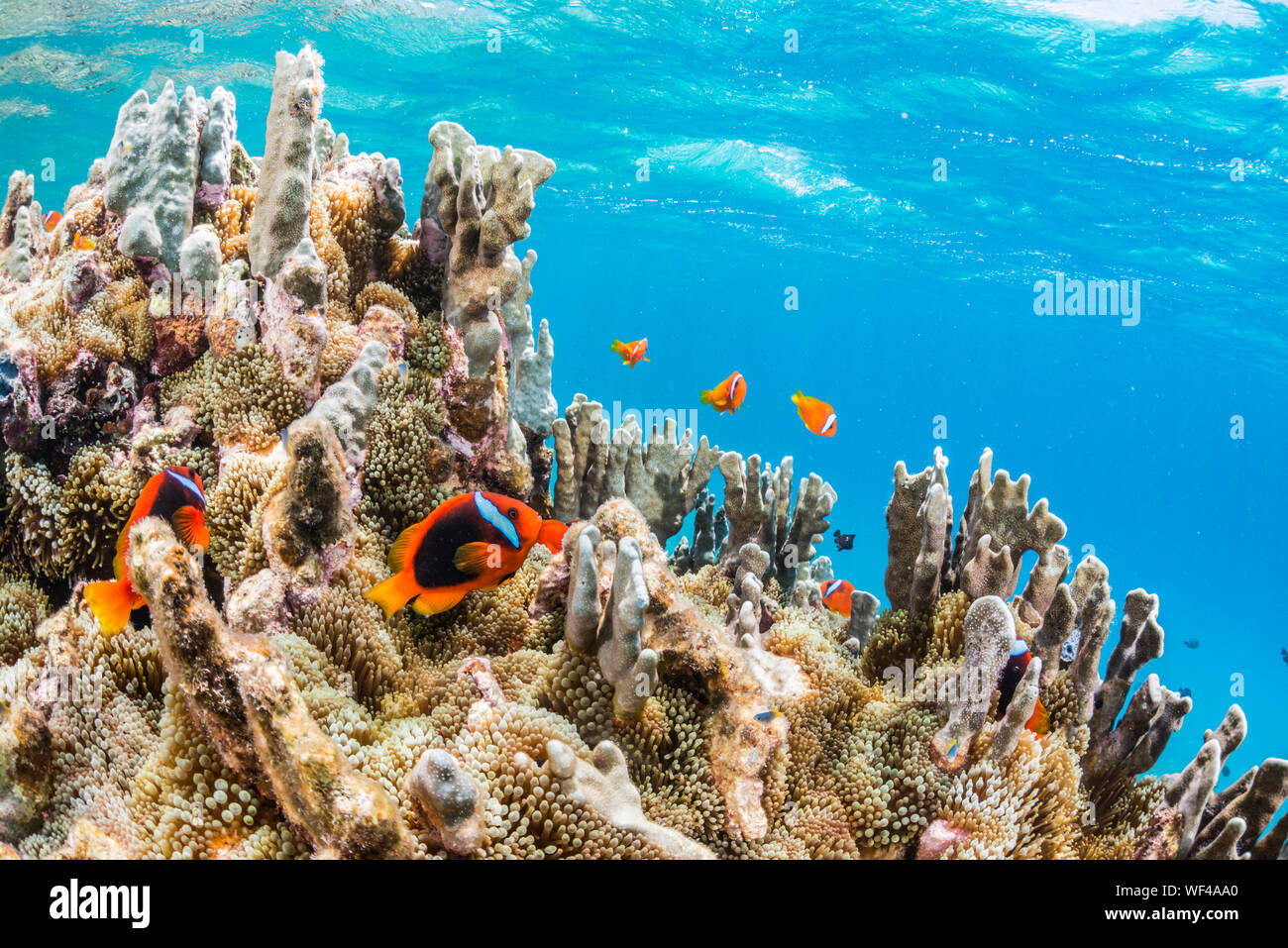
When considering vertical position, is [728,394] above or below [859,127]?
below

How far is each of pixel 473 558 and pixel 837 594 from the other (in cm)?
346

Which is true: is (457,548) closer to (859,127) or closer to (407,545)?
(407,545)

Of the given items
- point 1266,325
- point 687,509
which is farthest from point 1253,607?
point 687,509

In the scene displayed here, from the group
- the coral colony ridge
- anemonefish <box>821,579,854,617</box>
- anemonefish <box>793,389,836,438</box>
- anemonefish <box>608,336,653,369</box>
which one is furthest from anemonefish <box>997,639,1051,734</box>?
anemonefish <box>608,336,653,369</box>

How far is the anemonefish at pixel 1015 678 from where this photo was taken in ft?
Result: 10.5

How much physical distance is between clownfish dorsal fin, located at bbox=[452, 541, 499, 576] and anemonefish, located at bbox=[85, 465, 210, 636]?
3.46 ft

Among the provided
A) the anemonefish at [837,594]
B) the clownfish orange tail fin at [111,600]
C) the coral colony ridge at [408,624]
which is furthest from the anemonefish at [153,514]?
the anemonefish at [837,594]

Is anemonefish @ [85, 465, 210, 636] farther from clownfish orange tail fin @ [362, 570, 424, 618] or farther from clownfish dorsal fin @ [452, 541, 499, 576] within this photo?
clownfish dorsal fin @ [452, 541, 499, 576]

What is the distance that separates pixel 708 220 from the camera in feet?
107

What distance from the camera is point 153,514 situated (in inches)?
103

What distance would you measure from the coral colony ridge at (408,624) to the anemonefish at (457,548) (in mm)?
288

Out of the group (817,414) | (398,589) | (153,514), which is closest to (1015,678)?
(398,589)

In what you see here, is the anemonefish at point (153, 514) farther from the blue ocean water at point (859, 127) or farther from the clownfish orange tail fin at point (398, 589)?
the blue ocean water at point (859, 127)

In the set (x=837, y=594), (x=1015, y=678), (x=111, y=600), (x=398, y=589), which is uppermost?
(x=398, y=589)
